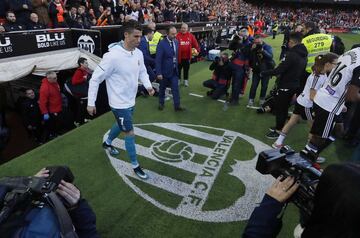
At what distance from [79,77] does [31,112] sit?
1.31 meters

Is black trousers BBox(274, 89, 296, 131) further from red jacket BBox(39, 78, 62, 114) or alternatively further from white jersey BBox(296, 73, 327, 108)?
red jacket BBox(39, 78, 62, 114)

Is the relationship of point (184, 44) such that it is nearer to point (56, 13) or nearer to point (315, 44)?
point (56, 13)

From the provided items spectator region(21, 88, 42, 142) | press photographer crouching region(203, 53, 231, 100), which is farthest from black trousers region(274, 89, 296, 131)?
spectator region(21, 88, 42, 142)

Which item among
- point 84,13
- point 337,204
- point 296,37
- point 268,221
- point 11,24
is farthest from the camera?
point 84,13

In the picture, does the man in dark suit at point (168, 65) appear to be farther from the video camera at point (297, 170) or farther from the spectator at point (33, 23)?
the video camera at point (297, 170)

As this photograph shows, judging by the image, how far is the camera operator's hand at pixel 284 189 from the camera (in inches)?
54.6

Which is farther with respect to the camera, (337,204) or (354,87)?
(354,87)

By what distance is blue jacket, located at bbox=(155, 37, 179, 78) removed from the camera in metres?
6.69

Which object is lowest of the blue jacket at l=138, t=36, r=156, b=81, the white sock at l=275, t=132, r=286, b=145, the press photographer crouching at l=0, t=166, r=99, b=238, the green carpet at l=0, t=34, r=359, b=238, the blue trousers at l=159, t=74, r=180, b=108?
the green carpet at l=0, t=34, r=359, b=238

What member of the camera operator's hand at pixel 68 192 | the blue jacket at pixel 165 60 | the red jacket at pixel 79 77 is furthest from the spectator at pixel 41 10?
the camera operator's hand at pixel 68 192

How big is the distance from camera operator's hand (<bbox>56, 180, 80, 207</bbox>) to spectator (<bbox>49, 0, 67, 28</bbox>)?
25.9ft

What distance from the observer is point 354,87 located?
308 centimetres

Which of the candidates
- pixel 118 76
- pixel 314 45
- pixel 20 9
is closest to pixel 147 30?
pixel 20 9

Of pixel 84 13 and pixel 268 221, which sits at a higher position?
pixel 84 13
